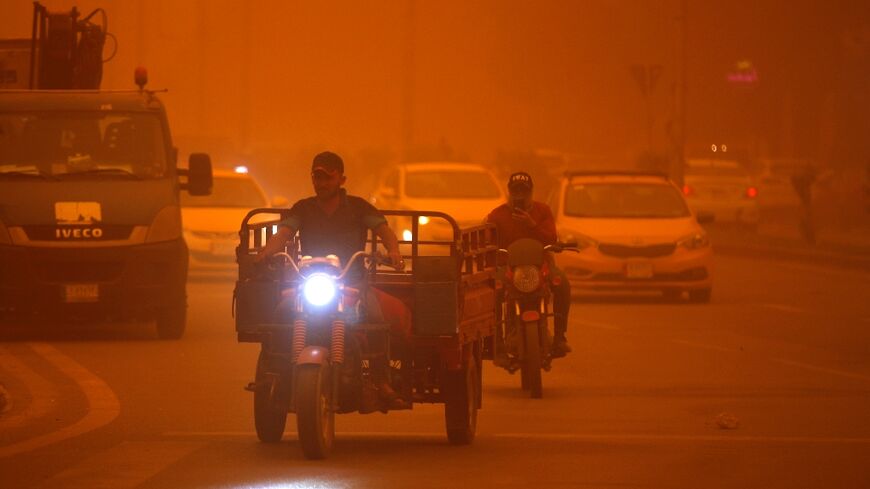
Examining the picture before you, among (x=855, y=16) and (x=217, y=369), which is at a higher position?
(x=855, y=16)

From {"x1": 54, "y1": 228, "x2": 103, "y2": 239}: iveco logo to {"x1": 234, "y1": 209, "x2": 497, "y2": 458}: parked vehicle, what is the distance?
24.5 feet

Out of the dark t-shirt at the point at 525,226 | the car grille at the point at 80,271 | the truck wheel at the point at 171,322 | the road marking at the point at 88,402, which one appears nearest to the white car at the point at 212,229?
the truck wheel at the point at 171,322

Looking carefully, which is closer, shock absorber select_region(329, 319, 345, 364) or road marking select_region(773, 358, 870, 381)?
shock absorber select_region(329, 319, 345, 364)

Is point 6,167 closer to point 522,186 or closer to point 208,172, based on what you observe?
point 208,172

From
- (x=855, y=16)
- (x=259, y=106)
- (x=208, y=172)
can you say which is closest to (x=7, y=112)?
(x=208, y=172)

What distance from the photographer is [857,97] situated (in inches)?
2680

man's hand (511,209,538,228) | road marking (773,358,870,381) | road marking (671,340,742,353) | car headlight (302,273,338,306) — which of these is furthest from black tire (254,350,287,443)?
road marking (671,340,742,353)

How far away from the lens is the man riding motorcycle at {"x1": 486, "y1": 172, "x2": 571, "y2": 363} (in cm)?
1495

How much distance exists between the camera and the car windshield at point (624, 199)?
84.1 ft

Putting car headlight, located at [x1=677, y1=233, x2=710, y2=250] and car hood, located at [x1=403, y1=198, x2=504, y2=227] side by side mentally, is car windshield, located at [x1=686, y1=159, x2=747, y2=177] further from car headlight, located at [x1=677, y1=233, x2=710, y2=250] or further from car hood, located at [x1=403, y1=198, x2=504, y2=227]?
car headlight, located at [x1=677, y1=233, x2=710, y2=250]

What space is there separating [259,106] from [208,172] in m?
78.7

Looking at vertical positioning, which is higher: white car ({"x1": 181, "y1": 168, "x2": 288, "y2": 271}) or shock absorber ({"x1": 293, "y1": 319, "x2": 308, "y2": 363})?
shock absorber ({"x1": 293, "y1": 319, "x2": 308, "y2": 363})

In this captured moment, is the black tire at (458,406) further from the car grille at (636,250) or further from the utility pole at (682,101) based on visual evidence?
the utility pole at (682,101)

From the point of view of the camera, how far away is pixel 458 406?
38.2ft
